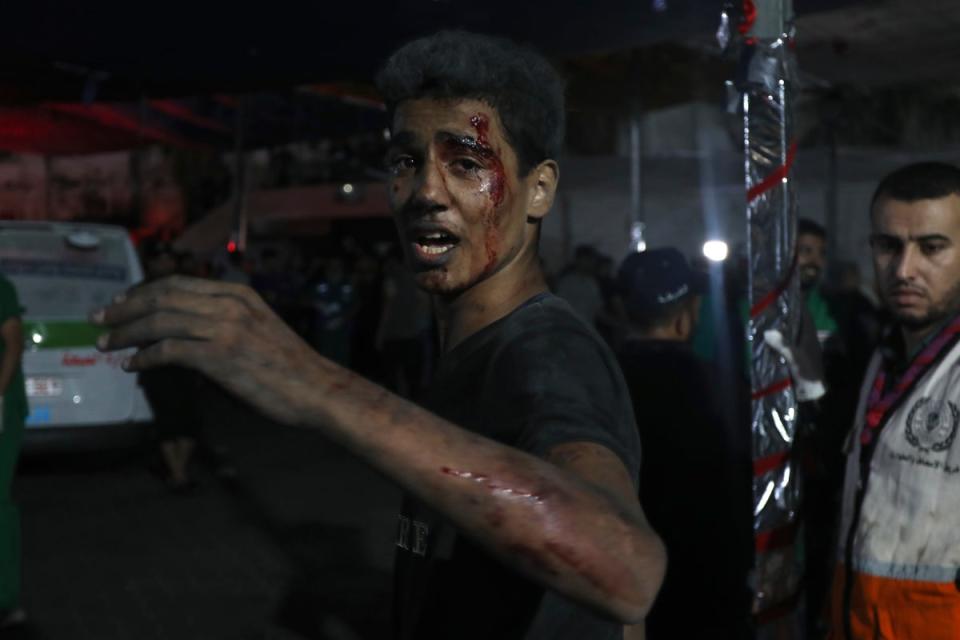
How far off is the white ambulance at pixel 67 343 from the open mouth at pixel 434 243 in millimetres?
8483

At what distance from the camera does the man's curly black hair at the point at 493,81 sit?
64.5 inches

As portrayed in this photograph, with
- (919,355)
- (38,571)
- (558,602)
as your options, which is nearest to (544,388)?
(558,602)

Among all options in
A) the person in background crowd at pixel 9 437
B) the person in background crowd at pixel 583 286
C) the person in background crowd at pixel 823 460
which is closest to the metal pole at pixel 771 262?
the person in background crowd at pixel 823 460

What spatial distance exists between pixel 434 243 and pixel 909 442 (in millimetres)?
1547

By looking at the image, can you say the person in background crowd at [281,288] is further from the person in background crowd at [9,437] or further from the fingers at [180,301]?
the fingers at [180,301]

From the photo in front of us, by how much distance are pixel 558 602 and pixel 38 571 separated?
6.39 meters

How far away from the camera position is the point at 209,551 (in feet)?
25.4

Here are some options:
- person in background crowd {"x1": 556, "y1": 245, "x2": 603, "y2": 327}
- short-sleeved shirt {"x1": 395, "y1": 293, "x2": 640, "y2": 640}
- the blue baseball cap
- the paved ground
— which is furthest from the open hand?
person in background crowd {"x1": 556, "y1": 245, "x2": 603, "y2": 327}

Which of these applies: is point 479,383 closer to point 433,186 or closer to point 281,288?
point 433,186

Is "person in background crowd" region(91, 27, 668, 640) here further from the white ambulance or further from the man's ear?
the white ambulance

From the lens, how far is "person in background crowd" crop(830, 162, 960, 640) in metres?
2.71

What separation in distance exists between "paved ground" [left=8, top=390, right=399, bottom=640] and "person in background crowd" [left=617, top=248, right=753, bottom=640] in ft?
6.58

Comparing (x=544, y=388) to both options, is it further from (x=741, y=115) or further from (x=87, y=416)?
(x=87, y=416)

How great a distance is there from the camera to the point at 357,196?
1007 inches
